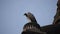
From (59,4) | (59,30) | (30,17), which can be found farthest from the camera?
(59,4)

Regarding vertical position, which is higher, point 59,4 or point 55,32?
point 59,4

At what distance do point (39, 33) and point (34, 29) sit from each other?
0.10ft

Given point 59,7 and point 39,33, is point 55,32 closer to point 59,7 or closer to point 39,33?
point 39,33

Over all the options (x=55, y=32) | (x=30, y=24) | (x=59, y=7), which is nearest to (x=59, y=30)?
(x=55, y=32)

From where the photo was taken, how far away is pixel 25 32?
0.37 m

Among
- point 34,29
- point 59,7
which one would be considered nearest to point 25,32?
point 34,29

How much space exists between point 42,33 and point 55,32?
45 mm

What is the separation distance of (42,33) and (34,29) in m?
0.04

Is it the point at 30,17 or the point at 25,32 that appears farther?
the point at 30,17

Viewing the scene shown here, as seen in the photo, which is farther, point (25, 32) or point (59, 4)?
point (59, 4)

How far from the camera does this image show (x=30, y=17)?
1.62ft

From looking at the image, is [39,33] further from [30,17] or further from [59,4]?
[59,4]

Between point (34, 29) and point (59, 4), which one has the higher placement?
point (59, 4)

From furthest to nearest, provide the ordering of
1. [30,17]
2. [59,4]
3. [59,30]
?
[59,4] < [30,17] < [59,30]
